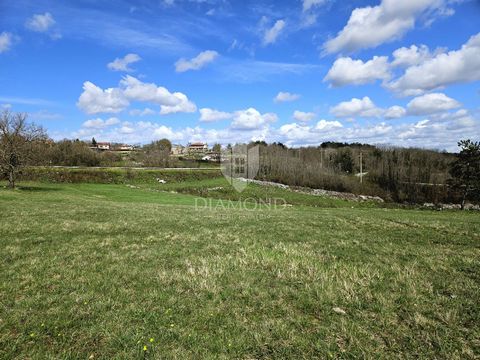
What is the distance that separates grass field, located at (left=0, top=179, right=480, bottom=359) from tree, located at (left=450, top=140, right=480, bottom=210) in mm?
45761

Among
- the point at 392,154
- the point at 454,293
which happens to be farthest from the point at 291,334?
the point at 392,154

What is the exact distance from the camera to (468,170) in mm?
46031

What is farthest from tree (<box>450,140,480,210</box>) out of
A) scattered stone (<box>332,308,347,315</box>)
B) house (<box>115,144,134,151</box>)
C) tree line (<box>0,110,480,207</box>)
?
house (<box>115,144,134,151</box>)

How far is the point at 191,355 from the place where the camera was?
3.78 meters

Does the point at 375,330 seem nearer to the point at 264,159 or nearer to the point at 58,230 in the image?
the point at 58,230

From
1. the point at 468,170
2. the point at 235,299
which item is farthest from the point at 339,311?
the point at 468,170

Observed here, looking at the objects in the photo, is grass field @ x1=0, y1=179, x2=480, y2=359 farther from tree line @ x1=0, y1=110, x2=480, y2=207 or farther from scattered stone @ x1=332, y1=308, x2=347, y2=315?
tree line @ x1=0, y1=110, x2=480, y2=207

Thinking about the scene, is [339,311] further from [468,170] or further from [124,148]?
[124,148]

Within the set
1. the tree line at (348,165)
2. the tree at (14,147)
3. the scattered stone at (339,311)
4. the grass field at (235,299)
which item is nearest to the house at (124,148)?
the tree line at (348,165)

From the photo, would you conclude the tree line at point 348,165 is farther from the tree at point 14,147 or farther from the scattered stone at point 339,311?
the scattered stone at point 339,311

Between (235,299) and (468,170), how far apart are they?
54161 mm

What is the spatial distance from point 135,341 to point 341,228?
1043cm

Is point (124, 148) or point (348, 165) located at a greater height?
point (124, 148)

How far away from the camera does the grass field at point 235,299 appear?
3.95m
